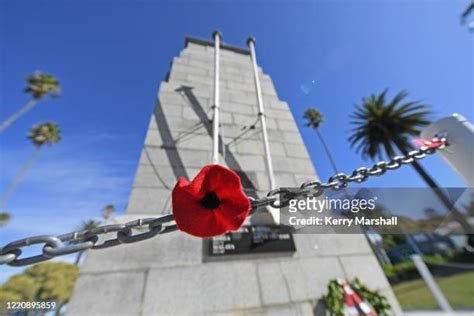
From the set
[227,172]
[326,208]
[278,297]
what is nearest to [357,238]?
[278,297]

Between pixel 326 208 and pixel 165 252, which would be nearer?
pixel 326 208

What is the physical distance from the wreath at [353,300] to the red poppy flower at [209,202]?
65.5 inches

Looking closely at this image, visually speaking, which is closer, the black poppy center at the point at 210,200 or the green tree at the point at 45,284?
the black poppy center at the point at 210,200

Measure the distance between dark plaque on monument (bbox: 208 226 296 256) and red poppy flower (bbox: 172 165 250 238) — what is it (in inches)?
50.9

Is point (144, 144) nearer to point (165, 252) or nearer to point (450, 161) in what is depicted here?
point (165, 252)

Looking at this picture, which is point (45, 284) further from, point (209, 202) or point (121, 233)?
point (209, 202)

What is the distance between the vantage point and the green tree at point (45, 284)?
1.33m

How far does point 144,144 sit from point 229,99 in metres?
1.54

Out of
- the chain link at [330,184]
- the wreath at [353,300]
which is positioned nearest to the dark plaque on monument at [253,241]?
the wreath at [353,300]

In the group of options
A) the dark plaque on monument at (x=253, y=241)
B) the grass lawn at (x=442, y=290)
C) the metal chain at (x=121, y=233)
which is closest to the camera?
the metal chain at (x=121, y=233)

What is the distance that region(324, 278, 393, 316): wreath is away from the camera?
152cm

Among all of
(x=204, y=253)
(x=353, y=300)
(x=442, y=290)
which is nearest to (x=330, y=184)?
(x=204, y=253)

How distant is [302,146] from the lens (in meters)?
2.90

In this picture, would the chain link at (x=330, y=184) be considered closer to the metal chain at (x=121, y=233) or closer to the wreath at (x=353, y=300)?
the metal chain at (x=121, y=233)
